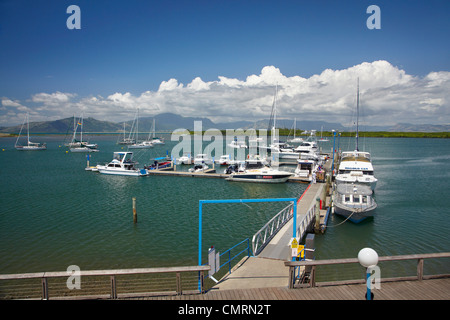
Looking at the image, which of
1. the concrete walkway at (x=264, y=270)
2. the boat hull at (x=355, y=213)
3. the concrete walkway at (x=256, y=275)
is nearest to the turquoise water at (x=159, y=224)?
the boat hull at (x=355, y=213)

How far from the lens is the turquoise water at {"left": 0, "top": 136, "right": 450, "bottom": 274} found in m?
18.5

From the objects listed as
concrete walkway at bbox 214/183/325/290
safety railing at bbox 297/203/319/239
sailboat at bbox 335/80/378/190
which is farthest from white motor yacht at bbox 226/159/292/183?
concrete walkway at bbox 214/183/325/290

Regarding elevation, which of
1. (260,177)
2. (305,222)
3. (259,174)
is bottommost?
(305,222)

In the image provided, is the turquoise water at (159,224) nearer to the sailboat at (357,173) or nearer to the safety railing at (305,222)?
the safety railing at (305,222)

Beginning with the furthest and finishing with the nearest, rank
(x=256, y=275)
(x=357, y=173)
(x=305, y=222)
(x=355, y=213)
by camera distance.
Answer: (x=357, y=173), (x=355, y=213), (x=305, y=222), (x=256, y=275)

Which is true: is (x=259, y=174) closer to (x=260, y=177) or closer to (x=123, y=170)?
(x=260, y=177)

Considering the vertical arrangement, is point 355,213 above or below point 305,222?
below

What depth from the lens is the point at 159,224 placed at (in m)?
24.2

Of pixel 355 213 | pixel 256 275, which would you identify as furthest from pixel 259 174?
pixel 256 275
